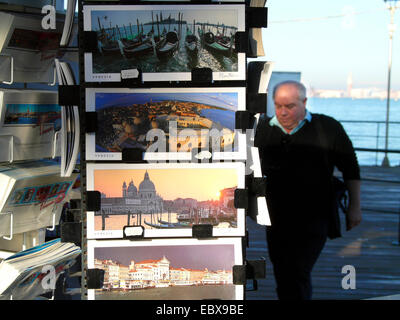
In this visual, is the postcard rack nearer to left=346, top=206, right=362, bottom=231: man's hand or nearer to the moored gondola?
the moored gondola

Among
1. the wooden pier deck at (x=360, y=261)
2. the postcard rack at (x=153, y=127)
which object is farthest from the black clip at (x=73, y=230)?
the wooden pier deck at (x=360, y=261)

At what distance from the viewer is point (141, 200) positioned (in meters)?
2.59

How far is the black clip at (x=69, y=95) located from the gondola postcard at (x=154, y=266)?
22.0 inches

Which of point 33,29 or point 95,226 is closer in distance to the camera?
point 95,226

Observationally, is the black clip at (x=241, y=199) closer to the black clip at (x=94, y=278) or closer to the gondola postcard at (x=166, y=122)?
the gondola postcard at (x=166, y=122)

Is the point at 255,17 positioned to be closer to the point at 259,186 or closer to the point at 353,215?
the point at 259,186

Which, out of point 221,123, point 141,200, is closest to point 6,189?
point 141,200

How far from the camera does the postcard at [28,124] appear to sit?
301cm

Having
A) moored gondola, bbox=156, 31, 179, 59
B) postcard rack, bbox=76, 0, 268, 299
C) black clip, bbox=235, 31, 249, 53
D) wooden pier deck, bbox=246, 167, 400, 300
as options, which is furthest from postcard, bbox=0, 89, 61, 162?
wooden pier deck, bbox=246, 167, 400, 300

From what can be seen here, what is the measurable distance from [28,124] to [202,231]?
42.7 inches

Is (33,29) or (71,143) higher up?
(33,29)

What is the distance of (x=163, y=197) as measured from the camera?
2.60 meters
